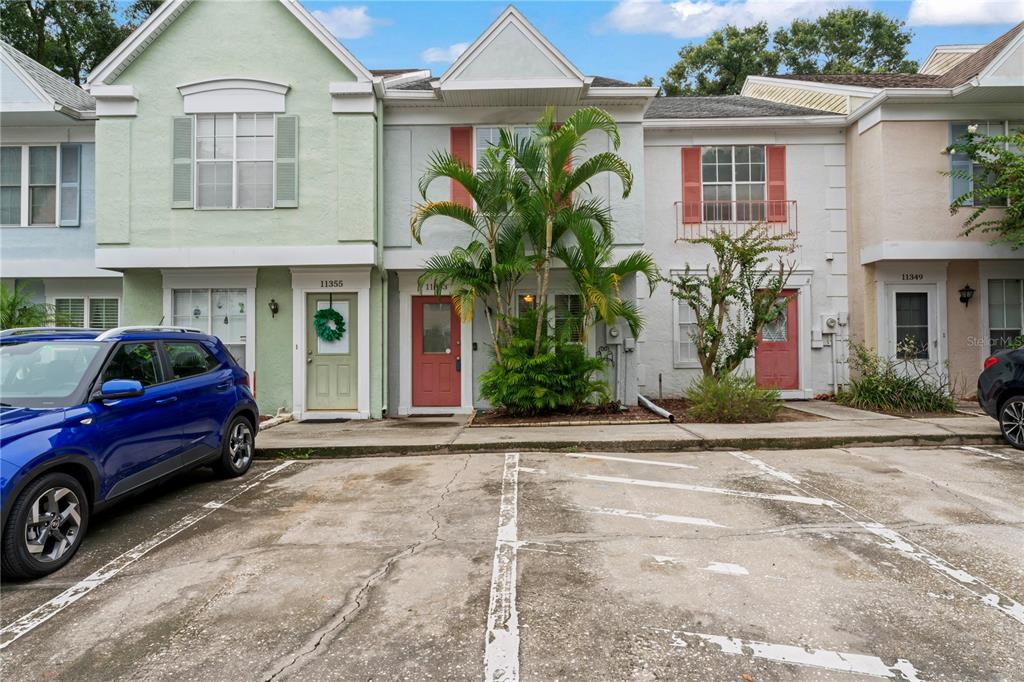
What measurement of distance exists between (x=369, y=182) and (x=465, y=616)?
8.74 metres

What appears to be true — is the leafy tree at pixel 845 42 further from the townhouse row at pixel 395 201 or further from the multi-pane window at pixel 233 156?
the multi-pane window at pixel 233 156

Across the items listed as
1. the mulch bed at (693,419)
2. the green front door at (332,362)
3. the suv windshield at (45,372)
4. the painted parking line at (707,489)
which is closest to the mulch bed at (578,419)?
the mulch bed at (693,419)

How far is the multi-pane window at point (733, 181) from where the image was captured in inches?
488

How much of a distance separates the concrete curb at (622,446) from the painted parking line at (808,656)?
474 centimetres

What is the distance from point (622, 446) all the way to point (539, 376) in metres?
2.29

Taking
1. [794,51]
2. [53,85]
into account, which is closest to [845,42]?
[794,51]

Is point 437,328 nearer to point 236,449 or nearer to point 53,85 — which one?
point 236,449

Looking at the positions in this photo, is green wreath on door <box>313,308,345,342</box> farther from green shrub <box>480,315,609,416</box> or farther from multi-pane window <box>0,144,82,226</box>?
multi-pane window <box>0,144,82,226</box>

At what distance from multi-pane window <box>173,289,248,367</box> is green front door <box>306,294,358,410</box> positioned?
1348mm

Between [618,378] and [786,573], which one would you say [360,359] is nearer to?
[618,378]

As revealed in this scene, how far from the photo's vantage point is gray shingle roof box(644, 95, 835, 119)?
12412mm

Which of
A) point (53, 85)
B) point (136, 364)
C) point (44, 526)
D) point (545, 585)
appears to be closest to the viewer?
point (545, 585)

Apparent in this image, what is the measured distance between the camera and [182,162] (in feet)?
34.0

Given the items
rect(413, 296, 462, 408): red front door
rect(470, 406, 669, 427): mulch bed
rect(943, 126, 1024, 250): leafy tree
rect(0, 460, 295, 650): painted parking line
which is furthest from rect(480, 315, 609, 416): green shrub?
rect(943, 126, 1024, 250): leafy tree
